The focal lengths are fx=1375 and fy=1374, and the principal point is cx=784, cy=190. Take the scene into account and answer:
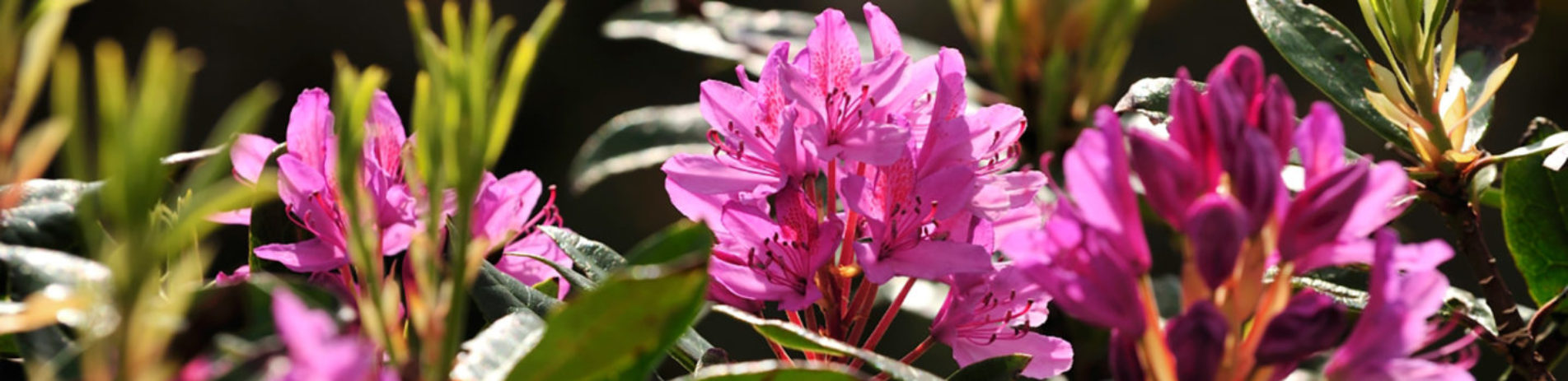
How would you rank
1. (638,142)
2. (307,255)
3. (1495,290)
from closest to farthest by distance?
(307,255)
(1495,290)
(638,142)

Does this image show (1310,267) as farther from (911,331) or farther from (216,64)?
(216,64)

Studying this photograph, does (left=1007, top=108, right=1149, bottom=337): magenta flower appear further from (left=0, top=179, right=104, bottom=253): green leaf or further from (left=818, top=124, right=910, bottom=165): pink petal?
(left=0, top=179, right=104, bottom=253): green leaf

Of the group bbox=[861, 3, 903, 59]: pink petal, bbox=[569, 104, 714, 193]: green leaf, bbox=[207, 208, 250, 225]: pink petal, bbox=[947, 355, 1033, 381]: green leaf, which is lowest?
bbox=[569, 104, 714, 193]: green leaf

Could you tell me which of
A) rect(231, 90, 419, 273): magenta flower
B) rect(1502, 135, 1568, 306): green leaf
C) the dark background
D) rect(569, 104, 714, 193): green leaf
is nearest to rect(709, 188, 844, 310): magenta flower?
rect(231, 90, 419, 273): magenta flower

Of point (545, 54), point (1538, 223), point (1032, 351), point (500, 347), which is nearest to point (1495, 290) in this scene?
point (1538, 223)

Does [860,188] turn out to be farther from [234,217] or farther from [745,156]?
[234,217]
